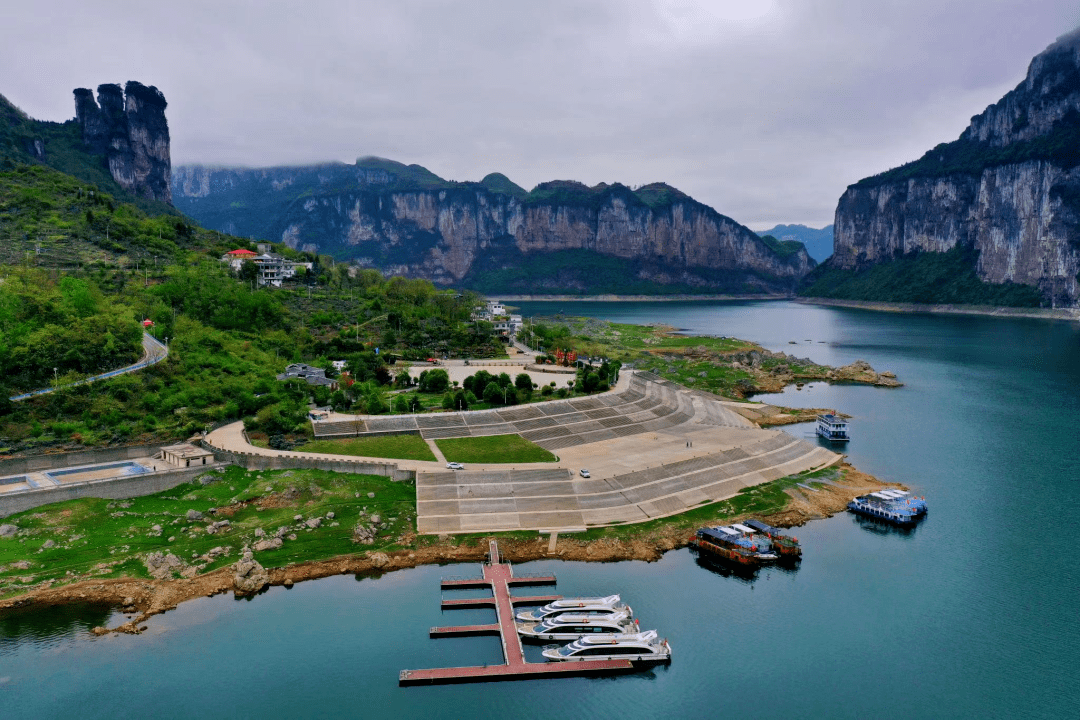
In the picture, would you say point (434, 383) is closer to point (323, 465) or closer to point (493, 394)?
point (493, 394)

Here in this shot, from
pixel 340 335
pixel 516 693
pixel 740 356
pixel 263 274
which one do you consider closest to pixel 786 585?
pixel 516 693

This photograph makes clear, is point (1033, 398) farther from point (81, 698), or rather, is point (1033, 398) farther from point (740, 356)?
point (81, 698)

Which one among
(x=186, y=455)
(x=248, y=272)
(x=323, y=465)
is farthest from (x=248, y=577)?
(x=248, y=272)

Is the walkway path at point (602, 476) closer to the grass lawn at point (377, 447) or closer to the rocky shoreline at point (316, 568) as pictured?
the grass lawn at point (377, 447)

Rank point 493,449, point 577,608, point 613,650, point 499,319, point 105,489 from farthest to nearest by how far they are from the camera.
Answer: point 499,319, point 493,449, point 105,489, point 577,608, point 613,650

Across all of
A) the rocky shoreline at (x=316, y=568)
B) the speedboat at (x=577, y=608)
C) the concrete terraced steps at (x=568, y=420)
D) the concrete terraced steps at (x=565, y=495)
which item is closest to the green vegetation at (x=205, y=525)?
the rocky shoreline at (x=316, y=568)

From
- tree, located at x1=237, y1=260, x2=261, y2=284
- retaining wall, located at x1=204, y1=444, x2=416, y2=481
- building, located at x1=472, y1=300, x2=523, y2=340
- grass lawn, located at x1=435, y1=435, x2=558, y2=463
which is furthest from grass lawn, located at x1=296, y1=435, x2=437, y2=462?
tree, located at x1=237, y1=260, x2=261, y2=284

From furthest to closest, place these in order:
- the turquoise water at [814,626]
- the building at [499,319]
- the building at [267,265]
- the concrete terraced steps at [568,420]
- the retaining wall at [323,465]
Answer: the building at [499,319] < the building at [267,265] < the concrete terraced steps at [568,420] < the retaining wall at [323,465] < the turquoise water at [814,626]
